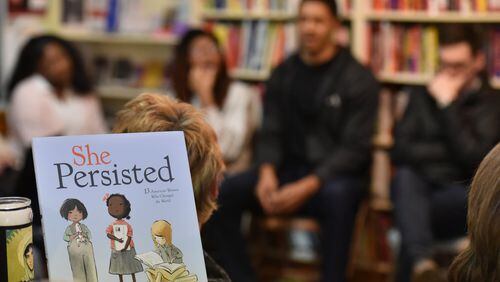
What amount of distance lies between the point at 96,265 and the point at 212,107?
8.63 ft

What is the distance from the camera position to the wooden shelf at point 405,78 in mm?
3701

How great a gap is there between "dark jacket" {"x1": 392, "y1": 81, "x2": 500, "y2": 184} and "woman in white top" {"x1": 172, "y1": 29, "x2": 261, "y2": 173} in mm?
741

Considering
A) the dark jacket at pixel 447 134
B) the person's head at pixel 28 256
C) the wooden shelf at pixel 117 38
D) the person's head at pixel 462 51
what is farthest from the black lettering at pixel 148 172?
the wooden shelf at pixel 117 38

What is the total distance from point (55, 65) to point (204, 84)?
79cm

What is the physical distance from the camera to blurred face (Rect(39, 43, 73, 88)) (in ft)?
13.1

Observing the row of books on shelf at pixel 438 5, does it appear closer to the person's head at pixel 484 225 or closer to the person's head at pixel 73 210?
the person's head at pixel 484 225

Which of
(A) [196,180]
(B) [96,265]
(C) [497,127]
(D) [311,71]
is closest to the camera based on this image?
(B) [96,265]

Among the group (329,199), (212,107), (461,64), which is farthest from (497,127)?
(212,107)

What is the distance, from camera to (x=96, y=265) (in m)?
1.23

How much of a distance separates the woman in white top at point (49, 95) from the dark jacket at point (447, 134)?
1579 mm

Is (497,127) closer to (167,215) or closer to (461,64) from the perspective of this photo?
(461,64)

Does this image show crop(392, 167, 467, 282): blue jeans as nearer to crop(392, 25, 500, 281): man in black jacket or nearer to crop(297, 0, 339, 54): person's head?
crop(392, 25, 500, 281): man in black jacket

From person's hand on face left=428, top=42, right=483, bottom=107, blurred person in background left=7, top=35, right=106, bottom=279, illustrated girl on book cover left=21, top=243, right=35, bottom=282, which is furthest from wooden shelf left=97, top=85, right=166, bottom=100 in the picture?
illustrated girl on book cover left=21, top=243, right=35, bottom=282

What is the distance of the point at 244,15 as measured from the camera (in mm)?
4070
